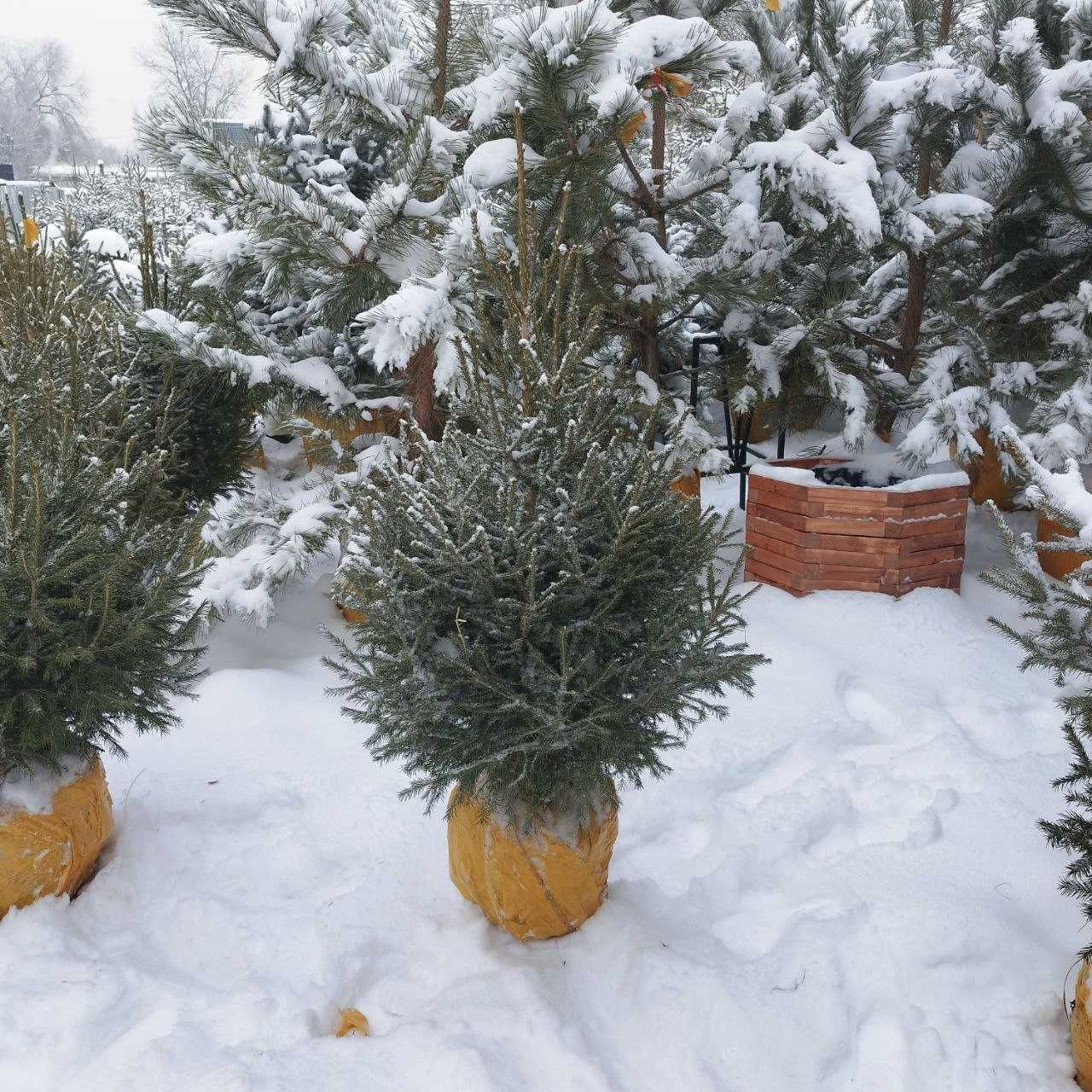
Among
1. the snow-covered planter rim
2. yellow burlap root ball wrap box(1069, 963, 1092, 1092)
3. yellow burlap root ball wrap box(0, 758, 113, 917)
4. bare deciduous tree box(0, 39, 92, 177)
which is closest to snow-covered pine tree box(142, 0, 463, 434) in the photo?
yellow burlap root ball wrap box(0, 758, 113, 917)

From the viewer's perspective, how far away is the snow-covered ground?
2.07m

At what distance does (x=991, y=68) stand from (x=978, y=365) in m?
1.40

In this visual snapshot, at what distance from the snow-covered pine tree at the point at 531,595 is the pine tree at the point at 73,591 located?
715 mm

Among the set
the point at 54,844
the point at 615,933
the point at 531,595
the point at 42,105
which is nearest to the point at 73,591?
the point at 54,844

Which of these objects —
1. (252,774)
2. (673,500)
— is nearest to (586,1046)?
(673,500)

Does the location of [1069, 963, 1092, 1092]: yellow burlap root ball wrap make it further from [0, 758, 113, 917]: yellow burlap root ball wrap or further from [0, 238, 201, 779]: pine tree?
[0, 758, 113, 917]: yellow burlap root ball wrap

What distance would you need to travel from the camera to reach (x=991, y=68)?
446 centimetres

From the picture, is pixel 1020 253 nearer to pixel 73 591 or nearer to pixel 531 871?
pixel 531 871

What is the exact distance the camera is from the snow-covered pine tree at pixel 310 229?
129 inches

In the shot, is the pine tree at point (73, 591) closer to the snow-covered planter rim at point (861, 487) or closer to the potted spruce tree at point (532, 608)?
the potted spruce tree at point (532, 608)

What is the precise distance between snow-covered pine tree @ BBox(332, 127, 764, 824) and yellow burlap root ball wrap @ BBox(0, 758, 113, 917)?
0.95 m

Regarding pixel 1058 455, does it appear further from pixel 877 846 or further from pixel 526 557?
pixel 526 557

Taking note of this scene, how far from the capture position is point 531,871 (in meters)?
2.35

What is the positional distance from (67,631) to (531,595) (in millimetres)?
1294
